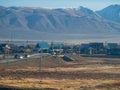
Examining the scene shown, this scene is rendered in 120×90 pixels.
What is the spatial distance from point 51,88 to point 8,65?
21.6m

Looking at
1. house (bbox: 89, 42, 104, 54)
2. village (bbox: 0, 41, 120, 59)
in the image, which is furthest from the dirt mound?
house (bbox: 89, 42, 104, 54)

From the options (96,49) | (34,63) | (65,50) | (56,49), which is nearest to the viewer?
(34,63)

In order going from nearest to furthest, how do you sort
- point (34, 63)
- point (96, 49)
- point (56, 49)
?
point (34, 63), point (56, 49), point (96, 49)

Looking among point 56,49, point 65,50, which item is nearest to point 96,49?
point 65,50

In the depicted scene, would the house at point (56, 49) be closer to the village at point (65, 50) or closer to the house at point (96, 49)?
the village at point (65, 50)

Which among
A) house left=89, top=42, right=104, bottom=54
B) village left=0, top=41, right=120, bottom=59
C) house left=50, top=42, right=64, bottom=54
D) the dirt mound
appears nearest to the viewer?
the dirt mound

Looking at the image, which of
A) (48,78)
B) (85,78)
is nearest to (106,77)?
(85,78)

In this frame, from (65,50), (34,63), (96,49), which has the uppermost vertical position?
(96,49)

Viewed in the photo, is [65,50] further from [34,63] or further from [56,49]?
[34,63]

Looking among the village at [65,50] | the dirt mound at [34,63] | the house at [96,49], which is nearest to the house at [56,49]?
the village at [65,50]

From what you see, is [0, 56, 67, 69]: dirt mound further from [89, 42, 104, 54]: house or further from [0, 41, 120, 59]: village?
[89, 42, 104, 54]: house

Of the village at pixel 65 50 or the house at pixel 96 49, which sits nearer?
the village at pixel 65 50

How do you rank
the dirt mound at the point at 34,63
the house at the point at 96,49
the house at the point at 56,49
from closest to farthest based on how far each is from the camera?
1. the dirt mound at the point at 34,63
2. the house at the point at 56,49
3. the house at the point at 96,49

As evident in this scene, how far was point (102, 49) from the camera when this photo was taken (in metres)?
87.2
